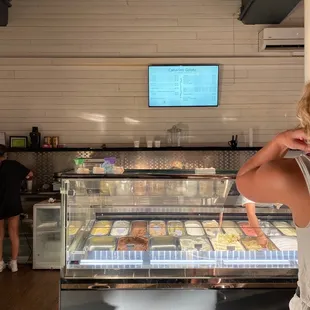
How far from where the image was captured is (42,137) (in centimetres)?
638

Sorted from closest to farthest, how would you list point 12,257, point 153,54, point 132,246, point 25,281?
point 132,246
point 25,281
point 12,257
point 153,54

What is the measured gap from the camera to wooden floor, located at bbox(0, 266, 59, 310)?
13.9 ft

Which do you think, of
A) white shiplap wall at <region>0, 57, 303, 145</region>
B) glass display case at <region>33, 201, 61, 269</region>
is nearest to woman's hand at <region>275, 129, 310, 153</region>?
glass display case at <region>33, 201, 61, 269</region>

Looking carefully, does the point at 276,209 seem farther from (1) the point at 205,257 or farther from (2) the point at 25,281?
(2) the point at 25,281

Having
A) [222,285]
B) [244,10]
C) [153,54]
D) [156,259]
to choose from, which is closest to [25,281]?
[156,259]

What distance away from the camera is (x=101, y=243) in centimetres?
309

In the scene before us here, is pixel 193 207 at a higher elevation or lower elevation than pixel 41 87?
lower

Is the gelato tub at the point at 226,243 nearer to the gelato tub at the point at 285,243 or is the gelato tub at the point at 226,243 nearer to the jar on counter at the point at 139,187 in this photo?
the gelato tub at the point at 285,243

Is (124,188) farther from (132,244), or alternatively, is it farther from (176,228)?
(176,228)

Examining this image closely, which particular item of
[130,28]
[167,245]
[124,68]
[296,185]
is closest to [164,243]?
[167,245]

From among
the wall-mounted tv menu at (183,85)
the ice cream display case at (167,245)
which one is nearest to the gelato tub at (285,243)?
the ice cream display case at (167,245)

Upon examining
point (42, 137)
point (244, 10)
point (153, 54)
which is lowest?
point (42, 137)

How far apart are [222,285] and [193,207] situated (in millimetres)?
665

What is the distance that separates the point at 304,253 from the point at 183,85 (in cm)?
506
